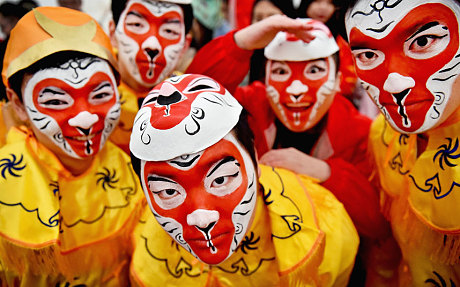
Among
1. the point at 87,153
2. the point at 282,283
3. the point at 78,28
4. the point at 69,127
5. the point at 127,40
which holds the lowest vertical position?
the point at 282,283

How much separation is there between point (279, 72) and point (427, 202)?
74 cm

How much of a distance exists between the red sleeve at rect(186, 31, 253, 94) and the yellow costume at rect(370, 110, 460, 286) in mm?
689

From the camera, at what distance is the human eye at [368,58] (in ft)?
4.08

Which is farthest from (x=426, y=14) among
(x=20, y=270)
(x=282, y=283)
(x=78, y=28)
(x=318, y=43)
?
(x=20, y=270)

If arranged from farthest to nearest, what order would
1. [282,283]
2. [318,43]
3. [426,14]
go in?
[318,43], [282,283], [426,14]

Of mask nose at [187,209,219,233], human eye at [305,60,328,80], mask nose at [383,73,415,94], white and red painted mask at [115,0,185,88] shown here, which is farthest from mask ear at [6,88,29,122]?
mask nose at [383,73,415,94]

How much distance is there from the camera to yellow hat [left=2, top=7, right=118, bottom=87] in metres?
1.47

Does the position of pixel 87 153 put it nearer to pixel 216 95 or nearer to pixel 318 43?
pixel 216 95

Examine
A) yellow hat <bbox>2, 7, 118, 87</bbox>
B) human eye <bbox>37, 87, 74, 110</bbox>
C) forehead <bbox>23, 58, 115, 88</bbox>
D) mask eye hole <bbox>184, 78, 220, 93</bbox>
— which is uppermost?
mask eye hole <bbox>184, 78, 220, 93</bbox>

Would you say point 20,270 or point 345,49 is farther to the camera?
point 345,49

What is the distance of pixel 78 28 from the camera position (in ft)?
5.09

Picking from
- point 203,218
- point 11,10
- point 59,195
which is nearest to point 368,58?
point 203,218

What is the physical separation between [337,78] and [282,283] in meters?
0.89

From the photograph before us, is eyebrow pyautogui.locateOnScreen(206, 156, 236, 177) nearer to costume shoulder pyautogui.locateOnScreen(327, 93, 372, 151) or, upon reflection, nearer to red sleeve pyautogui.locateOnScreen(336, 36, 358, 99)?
costume shoulder pyautogui.locateOnScreen(327, 93, 372, 151)
